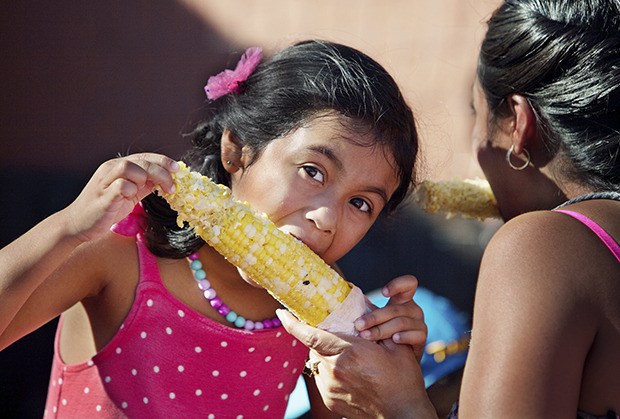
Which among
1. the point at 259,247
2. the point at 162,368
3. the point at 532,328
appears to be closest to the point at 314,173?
the point at 259,247

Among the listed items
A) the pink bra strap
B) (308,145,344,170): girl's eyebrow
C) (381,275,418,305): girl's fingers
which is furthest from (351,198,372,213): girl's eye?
the pink bra strap

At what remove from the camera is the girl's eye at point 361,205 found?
2.53m

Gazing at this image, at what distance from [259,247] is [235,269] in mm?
384

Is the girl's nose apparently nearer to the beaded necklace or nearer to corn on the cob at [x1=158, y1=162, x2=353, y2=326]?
corn on the cob at [x1=158, y1=162, x2=353, y2=326]

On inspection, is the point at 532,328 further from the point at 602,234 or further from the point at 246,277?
the point at 246,277

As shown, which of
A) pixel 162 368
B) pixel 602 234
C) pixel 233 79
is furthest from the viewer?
pixel 233 79

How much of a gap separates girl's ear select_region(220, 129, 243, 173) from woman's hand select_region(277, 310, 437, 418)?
56 cm

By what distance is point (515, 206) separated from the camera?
2635 millimetres

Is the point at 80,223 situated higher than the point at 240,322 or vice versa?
the point at 80,223

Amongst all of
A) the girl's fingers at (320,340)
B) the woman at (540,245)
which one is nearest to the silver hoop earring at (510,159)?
the woman at (540,245)

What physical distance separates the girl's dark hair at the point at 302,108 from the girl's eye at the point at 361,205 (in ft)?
0.58

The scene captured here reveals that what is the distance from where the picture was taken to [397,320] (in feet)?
7.97

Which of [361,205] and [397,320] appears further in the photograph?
[361,205]

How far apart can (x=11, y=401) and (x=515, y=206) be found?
2.90 meters
